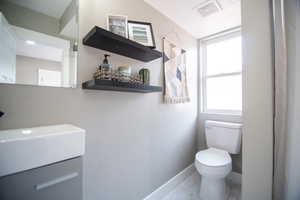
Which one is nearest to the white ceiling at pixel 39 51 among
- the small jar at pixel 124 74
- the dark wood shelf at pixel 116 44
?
the dark wood shelf at pixel 116 44

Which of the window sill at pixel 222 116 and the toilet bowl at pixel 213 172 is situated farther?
the window sill at pixel 222 116

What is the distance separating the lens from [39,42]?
2.86 feet

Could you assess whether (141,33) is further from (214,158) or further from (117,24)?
(214,158)

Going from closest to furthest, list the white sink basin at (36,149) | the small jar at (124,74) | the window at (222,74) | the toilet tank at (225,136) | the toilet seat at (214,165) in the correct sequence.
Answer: the white sink basin at (36,149) → the small jar at (124,74) → the toilet seat at (214,165) → the toilet tank at (225,136) → the window at (222,74)

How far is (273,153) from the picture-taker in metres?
0.78

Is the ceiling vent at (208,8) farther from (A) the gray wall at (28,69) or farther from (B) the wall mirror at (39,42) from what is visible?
(A) the gray wall at (28,69)

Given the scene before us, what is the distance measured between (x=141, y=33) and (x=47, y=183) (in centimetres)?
130

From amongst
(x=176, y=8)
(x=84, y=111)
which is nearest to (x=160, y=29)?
(x=176, y=8)

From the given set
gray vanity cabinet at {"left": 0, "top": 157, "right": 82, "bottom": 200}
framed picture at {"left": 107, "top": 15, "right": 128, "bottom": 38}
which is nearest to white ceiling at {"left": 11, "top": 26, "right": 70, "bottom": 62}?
framed picture at {"left": 107, "top": 15, "right": 128, "bottom": 38}

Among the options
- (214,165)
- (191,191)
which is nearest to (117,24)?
(214,165)

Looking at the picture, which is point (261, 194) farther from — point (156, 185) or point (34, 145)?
point (34, 145)

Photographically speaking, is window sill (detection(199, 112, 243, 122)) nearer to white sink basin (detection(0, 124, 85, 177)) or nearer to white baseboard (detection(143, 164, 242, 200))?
white baseboard (detection(143, 164, 242, 200))

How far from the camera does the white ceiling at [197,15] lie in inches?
59.6

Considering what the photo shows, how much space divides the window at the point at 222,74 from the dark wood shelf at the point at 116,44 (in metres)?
1.46
